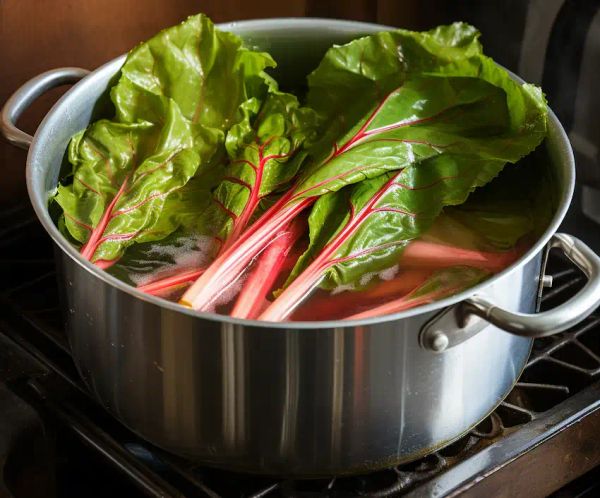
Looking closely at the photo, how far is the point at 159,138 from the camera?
3.47 feet

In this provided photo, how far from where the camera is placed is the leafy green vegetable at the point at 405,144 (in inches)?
38.6

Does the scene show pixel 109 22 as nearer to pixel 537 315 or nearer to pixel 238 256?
pixel 238 256

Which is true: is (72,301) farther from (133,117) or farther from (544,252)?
(544,252)

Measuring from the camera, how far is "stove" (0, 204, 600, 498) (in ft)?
2.92

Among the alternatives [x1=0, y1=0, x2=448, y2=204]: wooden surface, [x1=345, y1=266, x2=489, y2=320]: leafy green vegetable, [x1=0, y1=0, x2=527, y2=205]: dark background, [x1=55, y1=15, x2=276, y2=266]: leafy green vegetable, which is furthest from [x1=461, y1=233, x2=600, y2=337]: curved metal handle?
[x1=0, y1=0, x2=448, y2=204]: wooden surface

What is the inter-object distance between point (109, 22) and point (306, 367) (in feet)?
2.23

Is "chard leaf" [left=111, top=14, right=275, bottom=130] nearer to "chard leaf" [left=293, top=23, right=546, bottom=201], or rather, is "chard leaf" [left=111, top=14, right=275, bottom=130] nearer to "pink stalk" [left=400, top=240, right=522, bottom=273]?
"chard leaf" [left=293, top=23, right=546, bottom=201]

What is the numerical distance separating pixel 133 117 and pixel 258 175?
17 centimetres

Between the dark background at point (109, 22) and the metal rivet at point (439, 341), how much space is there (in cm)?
61

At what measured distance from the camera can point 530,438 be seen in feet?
3.03

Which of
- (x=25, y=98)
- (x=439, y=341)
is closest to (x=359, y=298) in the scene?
(x=439, y=341)

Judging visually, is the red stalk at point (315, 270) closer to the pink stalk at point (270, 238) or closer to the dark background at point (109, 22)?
the pink stalk at point (270, 238)

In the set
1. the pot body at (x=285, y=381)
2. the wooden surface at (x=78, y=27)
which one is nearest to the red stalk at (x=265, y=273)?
the pot body at (x=285, y=381)

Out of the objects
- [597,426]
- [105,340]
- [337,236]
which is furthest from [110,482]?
[597,426]
